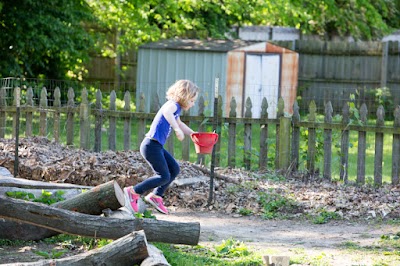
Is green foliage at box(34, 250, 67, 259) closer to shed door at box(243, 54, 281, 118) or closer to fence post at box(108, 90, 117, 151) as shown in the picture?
fence post at box(108, 90, 117, 151)

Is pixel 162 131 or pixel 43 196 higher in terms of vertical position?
pixel 162 131

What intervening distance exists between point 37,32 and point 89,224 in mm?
13366

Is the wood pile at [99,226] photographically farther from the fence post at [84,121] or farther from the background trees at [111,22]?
the background trees at [111,22]

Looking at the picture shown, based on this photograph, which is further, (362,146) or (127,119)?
(127,119)

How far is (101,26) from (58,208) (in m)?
17.6

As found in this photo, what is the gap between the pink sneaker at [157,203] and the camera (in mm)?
8993

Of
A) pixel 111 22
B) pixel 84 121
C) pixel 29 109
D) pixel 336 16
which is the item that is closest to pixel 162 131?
pixel 84 121

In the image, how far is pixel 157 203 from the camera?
9.03 meters

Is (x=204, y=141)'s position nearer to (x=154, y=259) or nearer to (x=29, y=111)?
(x=154, y=259)

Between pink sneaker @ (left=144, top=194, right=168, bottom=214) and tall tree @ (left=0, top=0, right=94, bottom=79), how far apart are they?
35.8 feet

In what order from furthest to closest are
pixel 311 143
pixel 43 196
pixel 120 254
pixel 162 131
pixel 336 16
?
pixel 336 16
pixel 311 143
pixel 162 131
pixel 43 196
pixel 120 254

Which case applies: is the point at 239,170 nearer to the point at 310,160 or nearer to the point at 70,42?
the point at 310,160

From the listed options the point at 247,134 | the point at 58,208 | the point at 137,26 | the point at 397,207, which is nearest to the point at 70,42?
the point at 137,26

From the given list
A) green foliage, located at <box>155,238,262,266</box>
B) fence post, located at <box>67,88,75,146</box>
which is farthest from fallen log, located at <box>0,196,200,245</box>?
fence post, located at <box>67,88,75,146</box>
